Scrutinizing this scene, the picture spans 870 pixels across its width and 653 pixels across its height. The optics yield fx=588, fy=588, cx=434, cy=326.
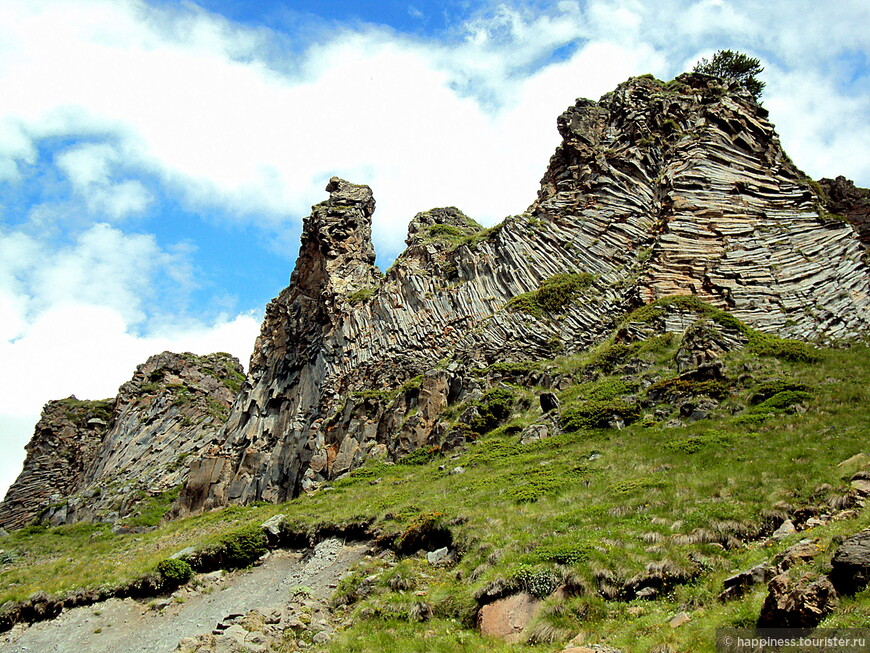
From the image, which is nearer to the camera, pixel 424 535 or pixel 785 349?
pixel 424 535

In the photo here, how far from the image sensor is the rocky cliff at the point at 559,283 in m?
43.5

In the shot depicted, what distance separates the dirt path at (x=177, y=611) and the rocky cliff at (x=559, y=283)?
16.4 metres

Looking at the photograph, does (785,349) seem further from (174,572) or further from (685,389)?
(174,572)

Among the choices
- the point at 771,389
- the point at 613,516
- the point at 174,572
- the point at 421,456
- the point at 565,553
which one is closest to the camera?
the point at 565,553

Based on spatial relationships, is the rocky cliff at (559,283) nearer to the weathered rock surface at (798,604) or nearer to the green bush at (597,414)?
the green bush at (597,414)

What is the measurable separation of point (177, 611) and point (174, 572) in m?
2.79

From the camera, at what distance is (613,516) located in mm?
18609

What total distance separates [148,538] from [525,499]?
106 ft

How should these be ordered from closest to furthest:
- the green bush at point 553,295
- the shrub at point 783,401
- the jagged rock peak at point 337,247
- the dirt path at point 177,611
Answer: the dirt path at point 177,611 < the shrub at point 783,401 < the green bush at point 553,295 < the jagged rock peak at point 337,247

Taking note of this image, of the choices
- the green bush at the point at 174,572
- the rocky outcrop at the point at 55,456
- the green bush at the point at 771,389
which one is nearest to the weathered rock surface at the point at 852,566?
the green bush at the point at 771,389

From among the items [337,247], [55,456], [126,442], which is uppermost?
[337,247]

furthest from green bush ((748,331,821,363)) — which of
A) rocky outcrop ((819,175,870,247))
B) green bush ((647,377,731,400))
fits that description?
rocky outcrop ((819,175,870,247))

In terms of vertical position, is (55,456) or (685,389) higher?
(55,456)

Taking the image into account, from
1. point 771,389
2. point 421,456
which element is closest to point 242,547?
point 421,456
